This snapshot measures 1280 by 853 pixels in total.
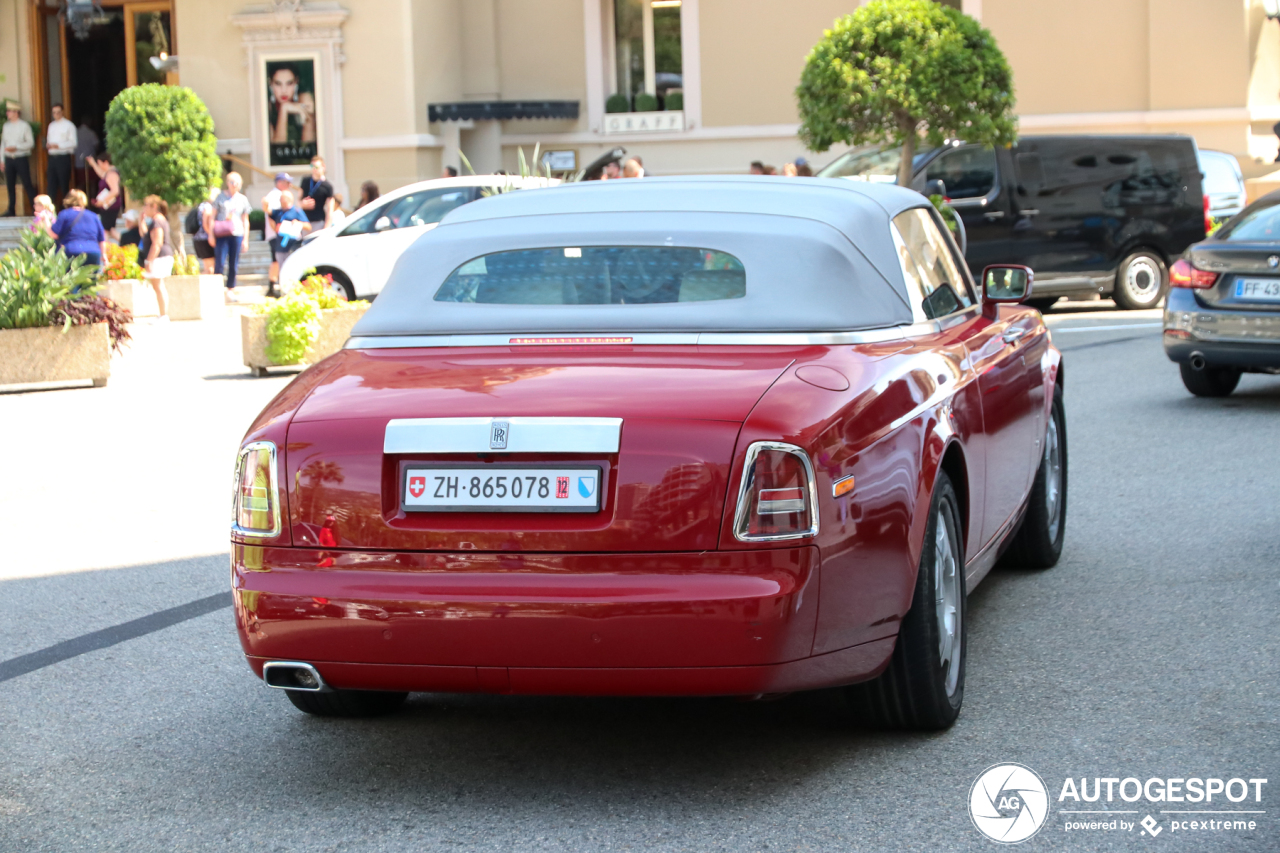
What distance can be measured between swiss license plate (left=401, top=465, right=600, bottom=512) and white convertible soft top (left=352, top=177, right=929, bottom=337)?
0.78m

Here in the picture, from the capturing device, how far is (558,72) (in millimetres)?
32406

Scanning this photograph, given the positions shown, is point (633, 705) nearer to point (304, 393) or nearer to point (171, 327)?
point (304, 393)

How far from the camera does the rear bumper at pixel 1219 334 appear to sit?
10797 mm

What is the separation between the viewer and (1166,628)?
222 inches

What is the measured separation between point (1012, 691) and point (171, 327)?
1762cm

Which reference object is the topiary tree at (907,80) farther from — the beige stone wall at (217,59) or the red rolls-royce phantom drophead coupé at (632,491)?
the red rolls-royce phantom drophead coupé at (632,491)

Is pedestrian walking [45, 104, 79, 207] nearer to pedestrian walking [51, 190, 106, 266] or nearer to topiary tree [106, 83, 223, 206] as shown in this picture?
topiary tree [106, 83, 223, 206]

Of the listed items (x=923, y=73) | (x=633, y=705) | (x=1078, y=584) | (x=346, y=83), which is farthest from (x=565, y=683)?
(x=346, y=83)

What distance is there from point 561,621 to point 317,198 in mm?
22913

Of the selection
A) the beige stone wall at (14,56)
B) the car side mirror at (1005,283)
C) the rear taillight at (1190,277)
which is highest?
the beige stone wall at (14,56)

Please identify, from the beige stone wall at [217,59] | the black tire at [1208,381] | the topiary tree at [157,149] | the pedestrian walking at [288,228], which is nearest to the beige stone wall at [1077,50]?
the beige stone wall at [217,59]

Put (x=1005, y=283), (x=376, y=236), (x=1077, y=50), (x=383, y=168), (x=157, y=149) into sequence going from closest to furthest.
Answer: (x=1005, y=283) < (x=376, y=236) < (x=157, y=149) < (x=383, y=168) < (x=1077, y=50)

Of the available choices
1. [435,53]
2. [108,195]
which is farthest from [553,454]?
[435,53]

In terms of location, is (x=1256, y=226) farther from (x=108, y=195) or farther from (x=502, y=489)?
(x=108, y=195)
